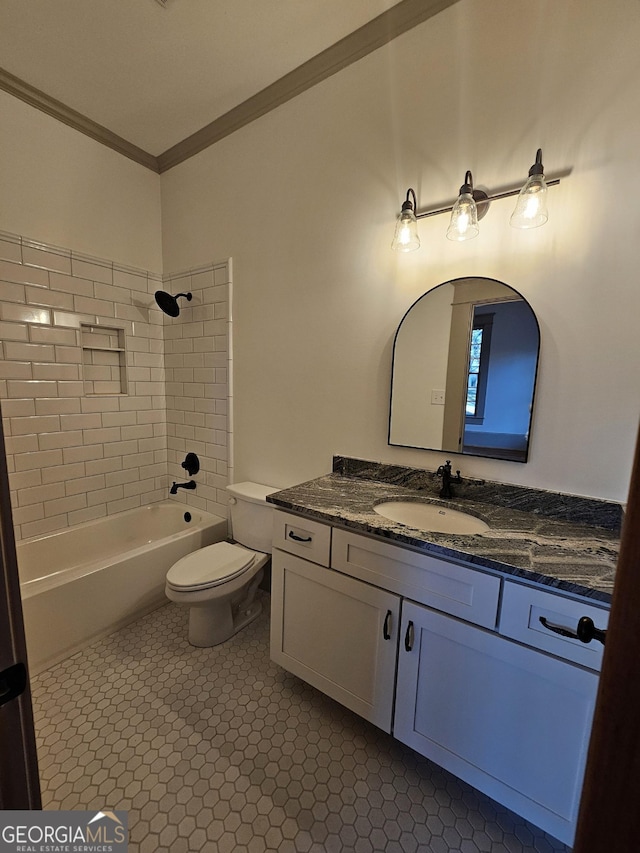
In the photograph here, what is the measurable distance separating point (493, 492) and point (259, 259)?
5.65 ft

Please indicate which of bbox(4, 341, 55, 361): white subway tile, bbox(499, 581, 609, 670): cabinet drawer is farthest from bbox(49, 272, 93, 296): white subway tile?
bbox(499, 581, 609, 670): cabinet drawer

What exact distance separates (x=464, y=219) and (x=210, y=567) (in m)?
1.90

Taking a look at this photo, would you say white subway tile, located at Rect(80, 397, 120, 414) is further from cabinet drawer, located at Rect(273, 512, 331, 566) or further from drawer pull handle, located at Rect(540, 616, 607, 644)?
drawer pull handle, located at Rect(540, 616, 607, 644)

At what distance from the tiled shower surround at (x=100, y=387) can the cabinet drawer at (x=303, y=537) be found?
1002mm

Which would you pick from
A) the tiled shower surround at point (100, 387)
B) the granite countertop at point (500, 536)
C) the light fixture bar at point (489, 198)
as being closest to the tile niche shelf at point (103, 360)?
the tiled shower surround at point (100, 387)

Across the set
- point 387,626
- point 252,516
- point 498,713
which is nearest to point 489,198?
point 387,626

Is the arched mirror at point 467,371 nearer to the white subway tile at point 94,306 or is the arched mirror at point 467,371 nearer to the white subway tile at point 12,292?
the white subway tile at point 94,306

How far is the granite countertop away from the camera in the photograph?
92 cm

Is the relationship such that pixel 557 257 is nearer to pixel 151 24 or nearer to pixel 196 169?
pixel 151 24

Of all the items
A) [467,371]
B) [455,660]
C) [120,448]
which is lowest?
[455,660]

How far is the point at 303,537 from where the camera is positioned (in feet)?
4.57

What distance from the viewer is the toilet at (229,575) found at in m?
1.67

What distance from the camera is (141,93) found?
1896 millimetres

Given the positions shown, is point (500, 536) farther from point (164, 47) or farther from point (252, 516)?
point (164, 47)
